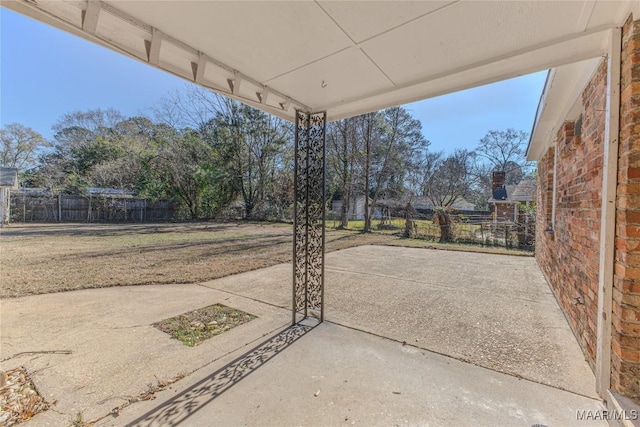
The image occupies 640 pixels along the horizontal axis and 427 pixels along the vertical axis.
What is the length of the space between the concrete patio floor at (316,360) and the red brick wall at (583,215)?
0.34m

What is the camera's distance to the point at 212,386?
197 cm

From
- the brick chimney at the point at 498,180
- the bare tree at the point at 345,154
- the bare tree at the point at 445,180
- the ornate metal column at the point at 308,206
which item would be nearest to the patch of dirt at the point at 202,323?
the ornate metal column at the point at 308,206

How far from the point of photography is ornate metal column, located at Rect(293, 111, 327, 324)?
3.11 meters

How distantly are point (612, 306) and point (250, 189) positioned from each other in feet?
61.0

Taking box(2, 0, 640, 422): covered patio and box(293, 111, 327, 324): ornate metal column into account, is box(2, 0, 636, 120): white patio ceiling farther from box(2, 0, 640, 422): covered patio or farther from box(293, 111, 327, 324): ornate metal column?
box(293, 111, 327, 324): ornate metal column

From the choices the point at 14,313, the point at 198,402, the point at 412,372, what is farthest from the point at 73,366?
the point at 412,372

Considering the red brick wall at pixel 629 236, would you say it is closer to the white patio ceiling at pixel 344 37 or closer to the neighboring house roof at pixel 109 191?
the white patio ceiling at pixel 344 37

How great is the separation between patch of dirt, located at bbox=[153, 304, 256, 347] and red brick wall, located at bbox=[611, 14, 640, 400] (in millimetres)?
3062

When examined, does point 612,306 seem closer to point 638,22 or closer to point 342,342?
point 638,22

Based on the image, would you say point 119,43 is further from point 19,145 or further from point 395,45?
point 19,145

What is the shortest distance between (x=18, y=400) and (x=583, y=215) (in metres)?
4.48

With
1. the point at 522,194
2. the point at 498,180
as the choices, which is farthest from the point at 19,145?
the point at 498,180

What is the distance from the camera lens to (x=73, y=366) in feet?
7.08

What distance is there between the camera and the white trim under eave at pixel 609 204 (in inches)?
66.0
